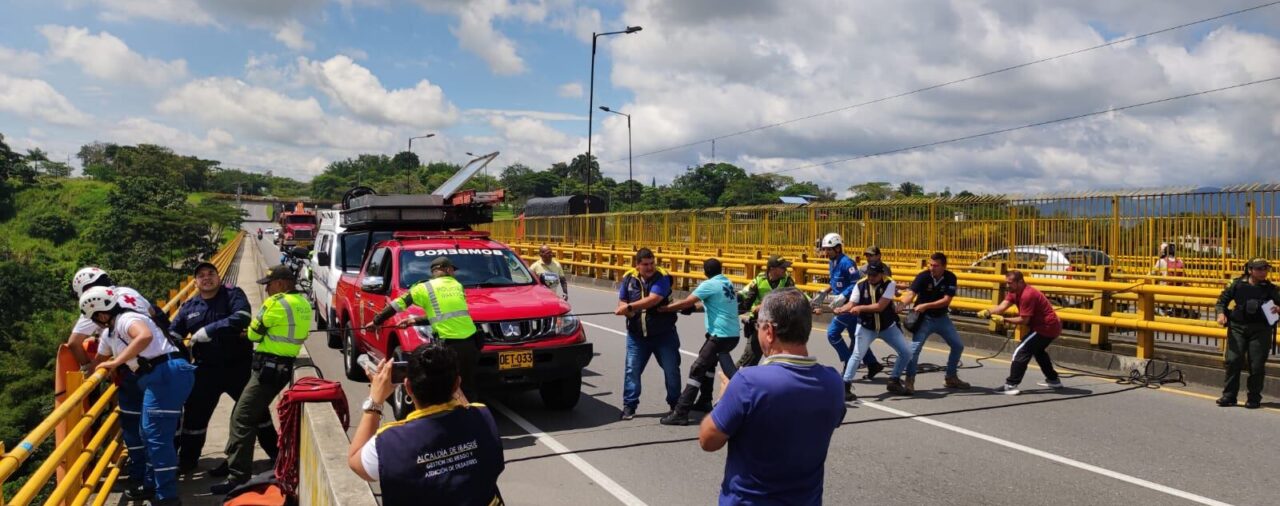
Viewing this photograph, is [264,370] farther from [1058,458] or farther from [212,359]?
[1058,458]

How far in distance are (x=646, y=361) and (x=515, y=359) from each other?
1250 millimetres

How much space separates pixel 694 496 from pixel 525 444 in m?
1.92

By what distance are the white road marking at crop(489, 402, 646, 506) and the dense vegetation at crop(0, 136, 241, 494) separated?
983cm

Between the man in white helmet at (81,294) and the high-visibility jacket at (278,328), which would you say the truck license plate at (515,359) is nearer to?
the high-visibility jacket at (278,328)

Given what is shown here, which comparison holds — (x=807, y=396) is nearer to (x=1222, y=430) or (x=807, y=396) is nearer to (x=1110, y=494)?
(x=1110, y=494)

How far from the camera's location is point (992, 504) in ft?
17.7

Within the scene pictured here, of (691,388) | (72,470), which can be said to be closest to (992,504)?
(691,388)

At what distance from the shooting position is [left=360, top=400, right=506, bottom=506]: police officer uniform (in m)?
3.00

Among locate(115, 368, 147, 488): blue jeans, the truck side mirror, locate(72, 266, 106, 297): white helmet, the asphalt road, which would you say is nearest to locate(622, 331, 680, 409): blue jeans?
the asphalt road

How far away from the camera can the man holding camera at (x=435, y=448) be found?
3.01 metres

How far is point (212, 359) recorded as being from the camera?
6.02 metres

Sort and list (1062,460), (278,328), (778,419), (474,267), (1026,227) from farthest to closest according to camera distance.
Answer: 1. (1026,227)
2. (474,267)
3. (1062,460)
4. (278,328)
5. (778,419)

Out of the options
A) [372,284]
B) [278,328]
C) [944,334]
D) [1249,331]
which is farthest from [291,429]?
[1249,331]

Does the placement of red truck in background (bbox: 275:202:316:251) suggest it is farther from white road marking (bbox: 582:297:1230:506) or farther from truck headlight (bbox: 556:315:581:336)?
white road marking (bbox: 582:297:1230:506)
